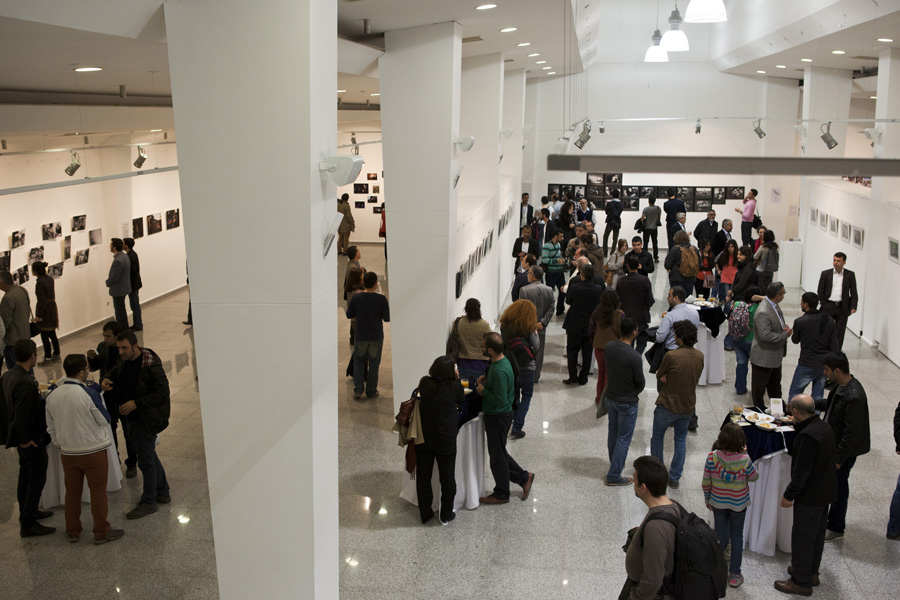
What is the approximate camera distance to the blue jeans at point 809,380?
831 cm

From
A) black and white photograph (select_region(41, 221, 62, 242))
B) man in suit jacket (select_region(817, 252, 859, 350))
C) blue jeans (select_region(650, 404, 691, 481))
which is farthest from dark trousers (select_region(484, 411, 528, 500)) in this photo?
black and white photograph (select_region(41, 221, 62, 242))

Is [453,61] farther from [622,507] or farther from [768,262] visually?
[768,262]

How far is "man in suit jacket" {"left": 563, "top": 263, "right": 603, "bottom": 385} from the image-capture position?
9352mm

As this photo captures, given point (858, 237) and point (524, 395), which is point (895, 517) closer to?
point (524, 395)

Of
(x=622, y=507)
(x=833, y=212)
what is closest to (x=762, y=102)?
(x=833, y=212)

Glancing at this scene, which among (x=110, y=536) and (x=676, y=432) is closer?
(x=110, y=536)

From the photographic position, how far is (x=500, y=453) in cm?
669

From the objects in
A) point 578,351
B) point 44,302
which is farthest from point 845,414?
point 44,302

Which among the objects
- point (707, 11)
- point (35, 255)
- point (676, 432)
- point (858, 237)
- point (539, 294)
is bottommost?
point (676, 432)

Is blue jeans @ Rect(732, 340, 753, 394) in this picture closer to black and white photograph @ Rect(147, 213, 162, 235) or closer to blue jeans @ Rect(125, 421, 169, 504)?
blue jeans @ Rect(125, 421, 169, 504)

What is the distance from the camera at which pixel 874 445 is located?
313 inches

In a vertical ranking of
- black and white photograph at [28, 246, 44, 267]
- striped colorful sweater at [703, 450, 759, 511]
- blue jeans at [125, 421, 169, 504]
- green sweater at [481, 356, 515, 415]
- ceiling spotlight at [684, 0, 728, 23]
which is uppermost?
ceiling spotlight at [684, 0, 728, 23]

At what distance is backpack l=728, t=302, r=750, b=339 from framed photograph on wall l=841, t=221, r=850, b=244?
5.64 m

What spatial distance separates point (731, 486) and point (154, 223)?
1183 centimetres
